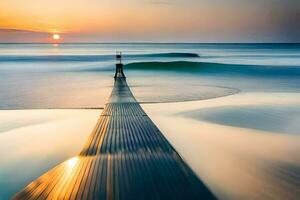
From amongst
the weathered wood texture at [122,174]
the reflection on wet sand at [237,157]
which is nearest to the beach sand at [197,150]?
the reflection on wet sand at [237,157]

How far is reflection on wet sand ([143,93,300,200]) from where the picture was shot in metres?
2.61

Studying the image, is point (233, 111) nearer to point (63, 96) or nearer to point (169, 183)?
point (169, 183)

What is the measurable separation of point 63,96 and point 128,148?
534 cm

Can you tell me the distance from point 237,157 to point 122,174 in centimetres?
141

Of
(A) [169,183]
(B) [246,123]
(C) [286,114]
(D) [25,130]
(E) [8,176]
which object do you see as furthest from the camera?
(C) [286,114]

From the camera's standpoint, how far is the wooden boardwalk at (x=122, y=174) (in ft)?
6.82

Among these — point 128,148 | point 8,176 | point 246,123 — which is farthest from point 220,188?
point 246,123

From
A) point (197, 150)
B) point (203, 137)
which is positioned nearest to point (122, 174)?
point (197, 150)

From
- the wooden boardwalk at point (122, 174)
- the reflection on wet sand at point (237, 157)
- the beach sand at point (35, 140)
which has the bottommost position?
the beach sand at point (35, 140)

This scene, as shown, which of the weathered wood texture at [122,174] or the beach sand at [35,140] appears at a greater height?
the weathered wood texture at [122,174]

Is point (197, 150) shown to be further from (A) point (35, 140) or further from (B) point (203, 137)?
(A) point (35, 140)

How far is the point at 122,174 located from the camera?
2.40m

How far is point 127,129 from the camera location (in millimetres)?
3752

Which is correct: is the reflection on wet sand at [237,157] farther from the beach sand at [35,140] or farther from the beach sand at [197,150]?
the beach sand at [35,140]
